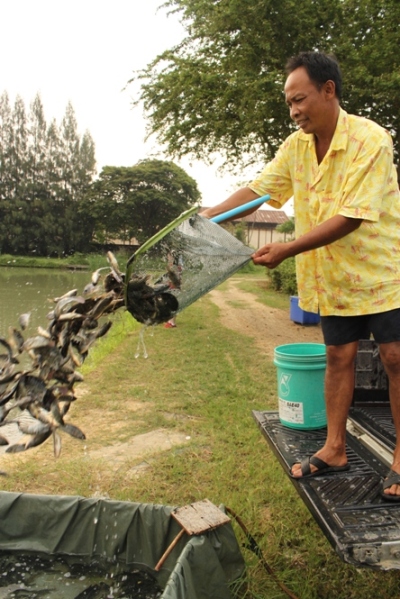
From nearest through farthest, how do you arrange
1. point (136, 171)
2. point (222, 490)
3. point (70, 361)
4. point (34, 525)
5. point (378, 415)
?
point (70, 361)
point (34, 525)
point (378, 415)
point (222, 490)
point (136, 171)

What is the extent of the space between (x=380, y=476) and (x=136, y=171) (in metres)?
53.9

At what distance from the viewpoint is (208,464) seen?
13.9 ft

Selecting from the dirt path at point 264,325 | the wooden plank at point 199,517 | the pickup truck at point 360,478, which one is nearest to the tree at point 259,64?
the dirt path at point 264,325

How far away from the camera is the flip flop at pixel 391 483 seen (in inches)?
98.5

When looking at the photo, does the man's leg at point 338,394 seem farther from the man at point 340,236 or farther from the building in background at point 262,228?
the building in background at point 262,228

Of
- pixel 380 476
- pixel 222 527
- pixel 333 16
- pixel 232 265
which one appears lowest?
pixel 222 527

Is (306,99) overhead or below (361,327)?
overhead

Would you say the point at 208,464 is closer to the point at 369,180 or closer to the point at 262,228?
the point at 369,180

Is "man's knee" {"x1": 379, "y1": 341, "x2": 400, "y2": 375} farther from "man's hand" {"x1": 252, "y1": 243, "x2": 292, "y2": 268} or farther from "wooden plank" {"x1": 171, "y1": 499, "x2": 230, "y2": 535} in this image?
"wooden plank" {"x1": 171, "y1": 499, "x2": 230, "y2": 535}

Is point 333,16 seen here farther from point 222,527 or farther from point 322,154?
point 222,527

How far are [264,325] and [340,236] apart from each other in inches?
376

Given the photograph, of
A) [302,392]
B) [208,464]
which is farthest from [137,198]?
[302,392]

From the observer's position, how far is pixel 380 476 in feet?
9.09

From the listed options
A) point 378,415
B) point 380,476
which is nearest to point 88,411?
point 378,415
